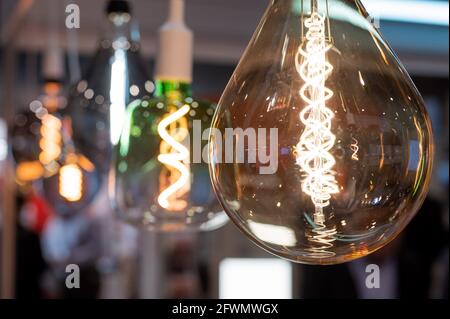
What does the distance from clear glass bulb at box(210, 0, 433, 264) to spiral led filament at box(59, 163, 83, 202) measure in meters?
0.92

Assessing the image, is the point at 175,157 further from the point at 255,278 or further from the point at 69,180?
the point at 255,278

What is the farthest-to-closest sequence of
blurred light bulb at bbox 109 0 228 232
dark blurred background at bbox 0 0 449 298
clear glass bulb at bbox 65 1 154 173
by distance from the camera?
dark blurred background at bbox 0 0 449 298 < clear glass bulb at bbox 65 1 154 173 < blurred light bulb at bbox 109 0 228 232

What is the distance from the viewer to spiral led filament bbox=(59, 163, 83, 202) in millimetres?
1375

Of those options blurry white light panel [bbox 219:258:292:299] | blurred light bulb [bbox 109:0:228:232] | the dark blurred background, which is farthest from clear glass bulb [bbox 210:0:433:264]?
blurry white light panel [bbox 219:258:292:299]

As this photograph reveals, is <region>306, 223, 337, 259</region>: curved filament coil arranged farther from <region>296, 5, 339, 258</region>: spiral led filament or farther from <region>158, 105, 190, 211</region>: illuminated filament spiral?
<region>158, 105, 190, 211</region>: illuminated filament spiral

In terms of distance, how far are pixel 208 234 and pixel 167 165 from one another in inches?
123

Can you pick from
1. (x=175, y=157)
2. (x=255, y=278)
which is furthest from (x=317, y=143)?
(x=255, y=278)

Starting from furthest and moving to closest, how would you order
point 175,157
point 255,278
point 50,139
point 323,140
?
1. point 255,278
2. point 50,139
3. point 175,157
4. point 323,140

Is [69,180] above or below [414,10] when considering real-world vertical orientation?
below

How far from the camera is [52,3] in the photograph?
2369 millimetres

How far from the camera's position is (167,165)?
77cm

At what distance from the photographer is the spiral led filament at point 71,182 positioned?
138cm
